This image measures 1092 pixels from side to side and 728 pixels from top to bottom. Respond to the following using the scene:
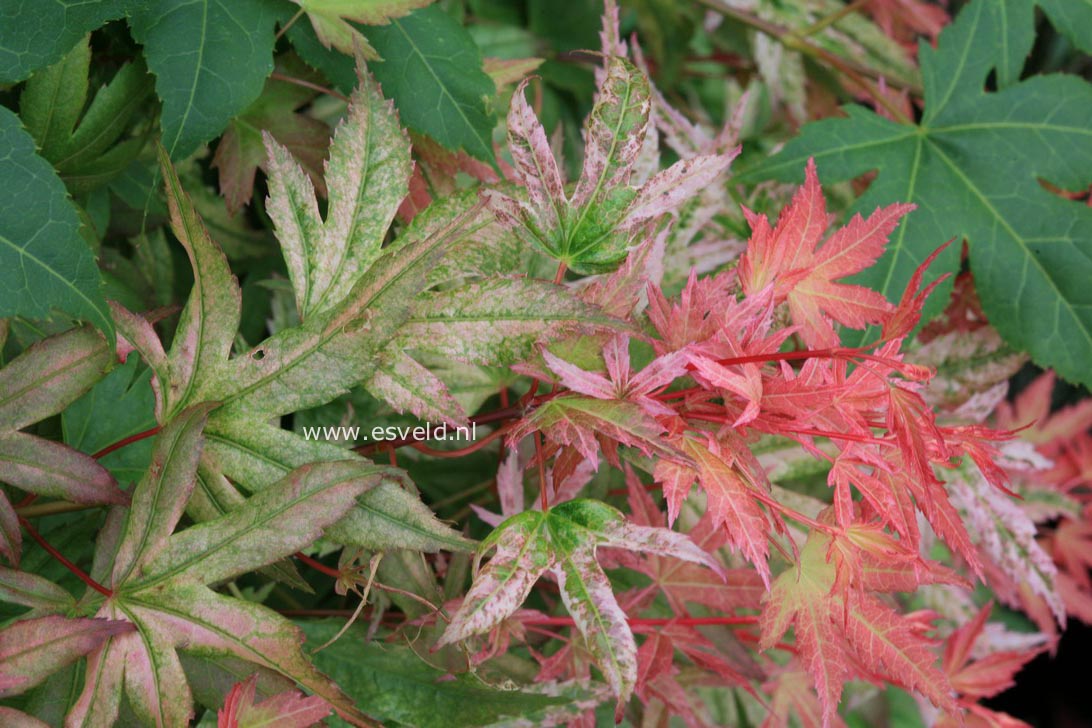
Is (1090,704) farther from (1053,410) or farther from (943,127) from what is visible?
(943,127)

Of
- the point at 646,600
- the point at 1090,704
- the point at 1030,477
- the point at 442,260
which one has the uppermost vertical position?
the point at 442,260

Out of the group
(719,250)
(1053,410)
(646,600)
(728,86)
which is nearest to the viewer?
(646,600)

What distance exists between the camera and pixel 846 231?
51cm

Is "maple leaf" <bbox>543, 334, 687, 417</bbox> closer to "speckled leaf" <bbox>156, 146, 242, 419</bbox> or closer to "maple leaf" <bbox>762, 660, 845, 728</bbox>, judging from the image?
"speckled leaf" <bbox>156, 146, 242, 419</bbox>

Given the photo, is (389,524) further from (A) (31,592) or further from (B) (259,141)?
(B) (259,141)

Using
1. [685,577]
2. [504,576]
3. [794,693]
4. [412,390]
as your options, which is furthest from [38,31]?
[794,693]

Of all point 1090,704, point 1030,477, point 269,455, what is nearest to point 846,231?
point 269,455

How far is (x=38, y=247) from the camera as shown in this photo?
469 millimetres

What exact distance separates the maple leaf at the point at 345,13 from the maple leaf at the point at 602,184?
20cm

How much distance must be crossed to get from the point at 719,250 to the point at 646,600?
304 millimetres

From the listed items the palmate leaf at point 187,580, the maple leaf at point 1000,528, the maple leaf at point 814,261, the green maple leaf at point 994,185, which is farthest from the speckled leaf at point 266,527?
the maple leaf at point 1000,528

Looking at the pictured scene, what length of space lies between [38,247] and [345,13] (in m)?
0.26

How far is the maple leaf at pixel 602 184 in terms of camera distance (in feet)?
1.55

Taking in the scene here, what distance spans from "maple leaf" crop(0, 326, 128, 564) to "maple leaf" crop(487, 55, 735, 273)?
238 mm
